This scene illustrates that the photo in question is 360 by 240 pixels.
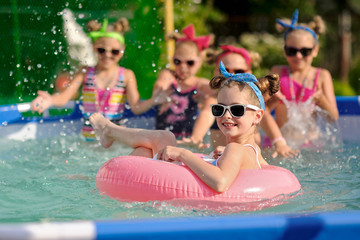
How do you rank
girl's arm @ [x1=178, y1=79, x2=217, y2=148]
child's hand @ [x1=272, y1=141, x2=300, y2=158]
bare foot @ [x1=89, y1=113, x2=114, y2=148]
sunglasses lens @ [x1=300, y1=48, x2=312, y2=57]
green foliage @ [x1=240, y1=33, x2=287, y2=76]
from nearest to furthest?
bare foot @ [x1=89, y1=113, x2=114, y2=148] → child's hand @ [x1=272, y1=141, x2=300, y2=158] → girl's arm @ [x1=178, y1=79, x2=217, y2=148] → sunglasses lens @ [x1=300, y1=48, x2=312, y2=57] → green foliage @ [x1=240, y1=33, x2=287, y2=76]

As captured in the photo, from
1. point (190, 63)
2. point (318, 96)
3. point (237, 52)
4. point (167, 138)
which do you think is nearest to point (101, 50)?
point (190, 63)

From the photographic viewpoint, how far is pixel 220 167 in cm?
307

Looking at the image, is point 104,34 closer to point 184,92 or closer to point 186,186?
point 184,92

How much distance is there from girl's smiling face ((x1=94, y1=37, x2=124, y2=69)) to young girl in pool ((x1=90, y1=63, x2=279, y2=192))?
1.89 meters

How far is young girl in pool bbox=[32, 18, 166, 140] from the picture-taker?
18.4 feet

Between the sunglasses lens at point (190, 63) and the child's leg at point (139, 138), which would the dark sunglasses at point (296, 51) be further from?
the child's leg at point (139, 138)

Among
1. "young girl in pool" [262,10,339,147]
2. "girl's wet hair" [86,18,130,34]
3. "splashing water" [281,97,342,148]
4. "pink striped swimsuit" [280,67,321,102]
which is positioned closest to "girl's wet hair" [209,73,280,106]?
"young girl in pool" [262,10,339,147]

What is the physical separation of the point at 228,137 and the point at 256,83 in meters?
0.41

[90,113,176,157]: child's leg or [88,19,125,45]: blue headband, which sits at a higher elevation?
[88,19,125,45]: blue headband

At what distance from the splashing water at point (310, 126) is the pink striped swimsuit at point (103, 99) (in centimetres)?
172

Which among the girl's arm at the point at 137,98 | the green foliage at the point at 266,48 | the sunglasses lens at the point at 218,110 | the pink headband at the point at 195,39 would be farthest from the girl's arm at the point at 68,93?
the green foliage at the point at 266,48

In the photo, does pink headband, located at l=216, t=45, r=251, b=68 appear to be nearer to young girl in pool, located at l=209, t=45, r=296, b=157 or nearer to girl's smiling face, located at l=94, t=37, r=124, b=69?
young girl in pool, located at l=209, t=45, r=296, b=157

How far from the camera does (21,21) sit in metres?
6.29

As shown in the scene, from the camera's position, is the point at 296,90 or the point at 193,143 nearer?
the point at 193,143
